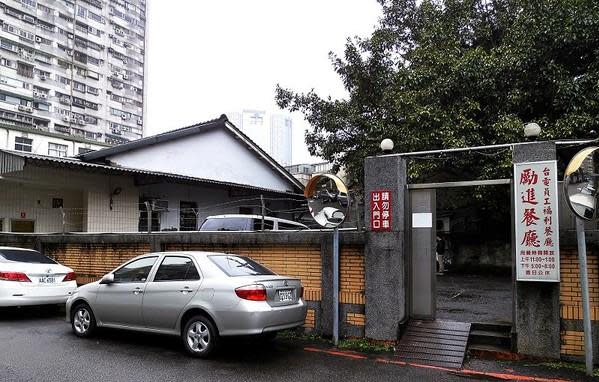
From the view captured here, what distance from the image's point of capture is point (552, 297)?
6.25m

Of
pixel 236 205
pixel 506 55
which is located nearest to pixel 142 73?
pixel 236 205

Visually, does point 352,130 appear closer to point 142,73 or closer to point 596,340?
point 596,340

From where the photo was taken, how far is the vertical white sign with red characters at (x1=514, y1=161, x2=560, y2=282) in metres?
6.21

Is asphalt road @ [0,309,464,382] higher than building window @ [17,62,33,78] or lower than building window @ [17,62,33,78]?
lower

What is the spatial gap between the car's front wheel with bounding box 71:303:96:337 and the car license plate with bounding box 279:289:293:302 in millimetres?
3314

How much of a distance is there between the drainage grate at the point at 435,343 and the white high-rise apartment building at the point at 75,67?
51.5 metres

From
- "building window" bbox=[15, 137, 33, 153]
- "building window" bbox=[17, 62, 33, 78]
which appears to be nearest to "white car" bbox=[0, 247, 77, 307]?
"building window" bbox=[15, 137, 33, 153]

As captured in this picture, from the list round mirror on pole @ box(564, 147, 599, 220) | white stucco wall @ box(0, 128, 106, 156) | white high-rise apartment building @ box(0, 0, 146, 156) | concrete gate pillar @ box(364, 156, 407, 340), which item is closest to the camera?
round mirror on pole @ box(564, 147, 599, 220)

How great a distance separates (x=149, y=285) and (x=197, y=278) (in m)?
0.90

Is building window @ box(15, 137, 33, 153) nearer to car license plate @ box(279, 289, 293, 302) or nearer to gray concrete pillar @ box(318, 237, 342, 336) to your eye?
gray concrete pillar @ box(318, 237, 342, 336)

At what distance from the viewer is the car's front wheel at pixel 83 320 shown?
773 cm

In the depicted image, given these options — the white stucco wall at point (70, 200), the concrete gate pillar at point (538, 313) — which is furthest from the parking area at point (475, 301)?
the white stucco wall at point (70, 200)

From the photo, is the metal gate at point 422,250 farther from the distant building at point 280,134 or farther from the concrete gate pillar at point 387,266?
the distant building at point 280,134

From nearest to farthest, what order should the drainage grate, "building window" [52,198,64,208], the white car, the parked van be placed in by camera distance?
the drainage grate
the white car
the parked van
"building window" [52,198,64,208]
